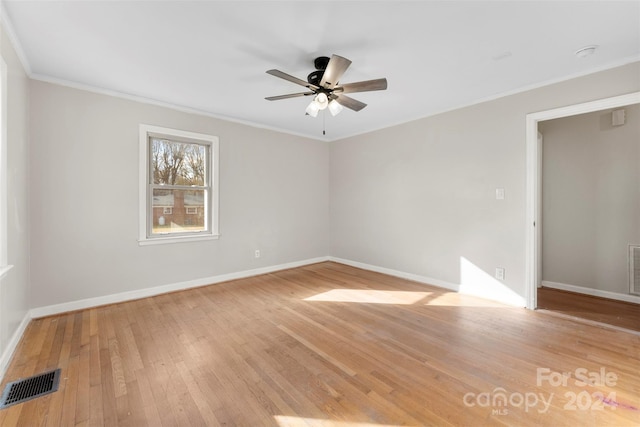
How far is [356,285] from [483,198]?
6.94ft

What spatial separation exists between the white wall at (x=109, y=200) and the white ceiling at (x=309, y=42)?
37 cm

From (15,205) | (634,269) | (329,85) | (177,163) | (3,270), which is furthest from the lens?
(177,163)

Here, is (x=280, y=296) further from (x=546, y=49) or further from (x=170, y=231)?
(x=546, y=49)

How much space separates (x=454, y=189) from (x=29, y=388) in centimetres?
458

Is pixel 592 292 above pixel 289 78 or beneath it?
beneath

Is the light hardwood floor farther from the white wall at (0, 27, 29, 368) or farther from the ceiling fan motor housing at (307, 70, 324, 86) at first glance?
the ceiling fan motor housing at (307, 70, 324, 86)

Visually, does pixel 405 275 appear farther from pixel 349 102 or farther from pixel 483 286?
pixel 349 102

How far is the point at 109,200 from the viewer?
126 inches

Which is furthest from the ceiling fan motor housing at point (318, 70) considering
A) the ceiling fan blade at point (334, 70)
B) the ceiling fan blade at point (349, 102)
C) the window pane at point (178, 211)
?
the window pane at point (178, 211)

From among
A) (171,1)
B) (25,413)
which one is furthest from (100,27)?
(25,413)

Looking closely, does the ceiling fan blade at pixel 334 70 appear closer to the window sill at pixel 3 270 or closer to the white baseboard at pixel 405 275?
the window sill at pixel 3 270

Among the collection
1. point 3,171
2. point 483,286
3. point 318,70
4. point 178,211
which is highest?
point 318,70

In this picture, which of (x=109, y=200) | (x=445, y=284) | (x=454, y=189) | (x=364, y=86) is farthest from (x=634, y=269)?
(x=109, y=200)

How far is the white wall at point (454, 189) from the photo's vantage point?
3.13 metres
